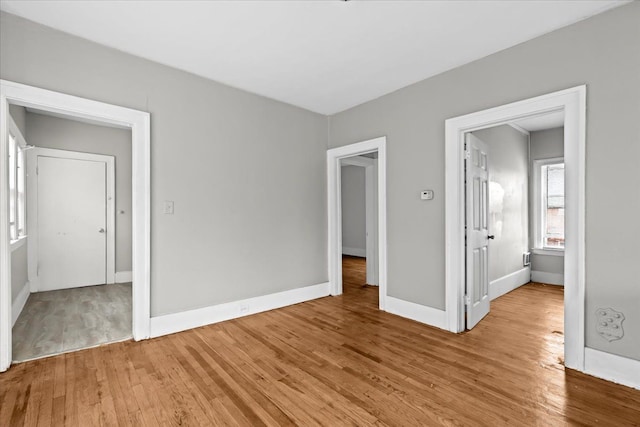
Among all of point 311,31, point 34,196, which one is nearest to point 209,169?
point 311,31

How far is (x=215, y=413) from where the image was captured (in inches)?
74.8

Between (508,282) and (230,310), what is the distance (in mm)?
4161

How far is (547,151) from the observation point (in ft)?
17.6

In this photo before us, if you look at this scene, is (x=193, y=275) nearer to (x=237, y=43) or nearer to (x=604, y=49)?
(x=237, y=43)

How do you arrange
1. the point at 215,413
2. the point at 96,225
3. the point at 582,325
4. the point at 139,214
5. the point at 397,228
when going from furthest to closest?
1. the point at 96,225
2. the point at 397,228
3. the point at 139,214
4. the point at 582,325
5. the point at 215,413

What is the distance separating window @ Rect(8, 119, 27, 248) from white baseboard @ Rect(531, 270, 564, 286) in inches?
299

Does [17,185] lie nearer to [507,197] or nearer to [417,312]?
[417,312]

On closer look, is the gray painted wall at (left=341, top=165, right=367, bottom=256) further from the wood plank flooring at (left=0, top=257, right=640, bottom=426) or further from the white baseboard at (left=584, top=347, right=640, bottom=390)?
the white baseboard at (left=584, top=347, right=640, bottom=390)

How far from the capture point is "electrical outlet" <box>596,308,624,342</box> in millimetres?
2227

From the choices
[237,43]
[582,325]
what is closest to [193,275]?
[237,43]

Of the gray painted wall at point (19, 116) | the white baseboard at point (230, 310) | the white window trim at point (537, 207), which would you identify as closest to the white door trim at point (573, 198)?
the white baseboard at point (230, 310)

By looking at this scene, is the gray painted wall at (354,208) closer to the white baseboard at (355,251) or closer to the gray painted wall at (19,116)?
the white baseboard at (355,251)

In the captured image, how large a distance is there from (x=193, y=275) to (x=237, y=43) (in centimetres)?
236

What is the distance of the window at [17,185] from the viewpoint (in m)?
3.66
